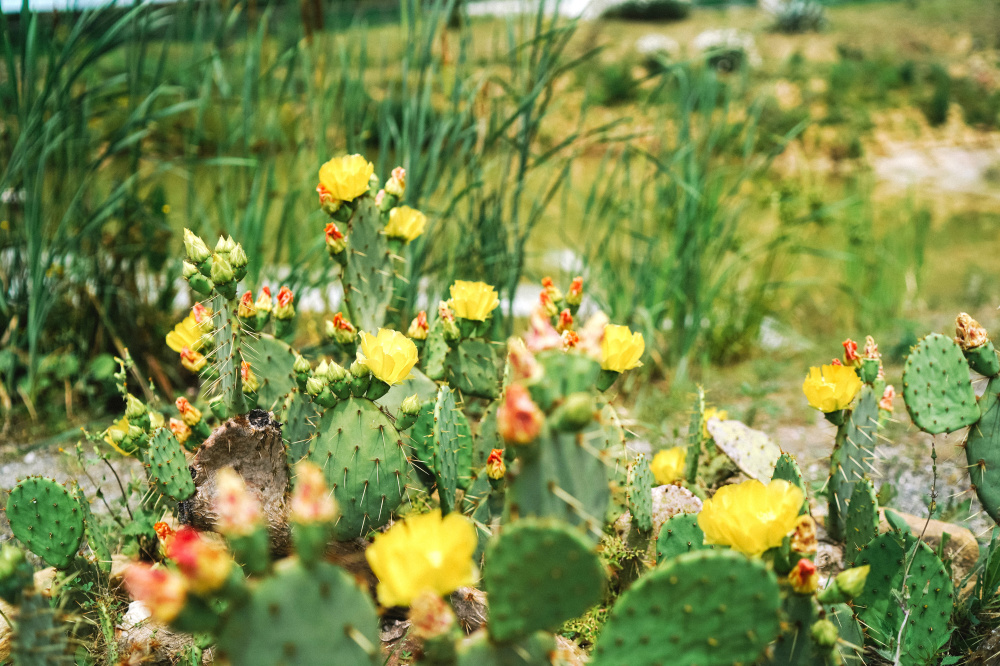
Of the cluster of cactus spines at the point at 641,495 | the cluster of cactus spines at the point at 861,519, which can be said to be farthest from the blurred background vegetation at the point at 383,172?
the cluster of cactus spines at the point at 861,519

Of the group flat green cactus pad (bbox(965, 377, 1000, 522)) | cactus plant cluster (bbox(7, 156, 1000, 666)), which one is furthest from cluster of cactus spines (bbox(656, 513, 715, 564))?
flat green cactus pad (bbox(965, 377, 1000, 522))

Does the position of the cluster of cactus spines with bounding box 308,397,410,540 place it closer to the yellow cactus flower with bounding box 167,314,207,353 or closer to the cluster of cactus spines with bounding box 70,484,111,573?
the yellow cactus flower with bounding box 167,314,207,353

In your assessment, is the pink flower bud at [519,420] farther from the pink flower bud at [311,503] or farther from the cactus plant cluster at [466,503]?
the pink flower bud at [311,503]

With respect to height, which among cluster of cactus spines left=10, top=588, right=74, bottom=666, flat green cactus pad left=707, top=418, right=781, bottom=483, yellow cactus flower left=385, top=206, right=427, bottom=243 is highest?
yellow cactus flower left=385, top=206, right=427, bottom=243

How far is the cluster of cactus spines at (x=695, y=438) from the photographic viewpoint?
1.45 m

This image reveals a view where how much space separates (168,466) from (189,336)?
0.88 feet

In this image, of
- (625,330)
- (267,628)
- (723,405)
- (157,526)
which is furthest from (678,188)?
(267,628)

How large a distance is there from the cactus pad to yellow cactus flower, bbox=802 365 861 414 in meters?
0.58

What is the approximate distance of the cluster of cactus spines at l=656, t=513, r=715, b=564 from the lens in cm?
110

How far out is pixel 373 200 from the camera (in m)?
1.37

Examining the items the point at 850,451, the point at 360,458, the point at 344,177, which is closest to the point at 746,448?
the point at 850,451

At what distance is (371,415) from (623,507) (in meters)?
0.56

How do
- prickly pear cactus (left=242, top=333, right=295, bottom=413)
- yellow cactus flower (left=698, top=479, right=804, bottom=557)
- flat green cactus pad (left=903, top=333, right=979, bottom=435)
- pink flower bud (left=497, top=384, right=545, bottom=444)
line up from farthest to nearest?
prickly pear cactus (left=242, top=333, right=295, bottom=413)
flat green cactus pad (left=903, top=333, right=979, bottom=435)
yellow cactus flower (left=698, top=479, right=804, bottom=557)
pink flower bud (left=497, top=384, right=545, bottom=444)

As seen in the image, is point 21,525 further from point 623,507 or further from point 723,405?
point 723,405
